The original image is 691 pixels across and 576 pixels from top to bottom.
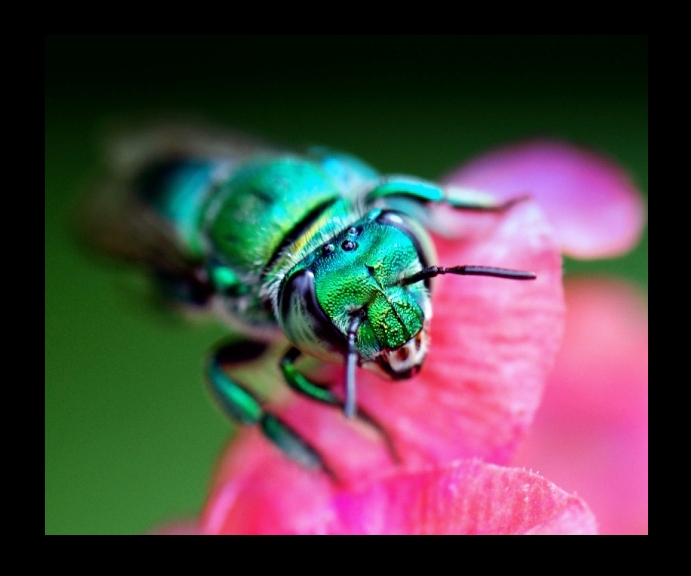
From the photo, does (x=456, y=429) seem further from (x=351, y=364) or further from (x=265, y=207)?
(x=265, y=207)

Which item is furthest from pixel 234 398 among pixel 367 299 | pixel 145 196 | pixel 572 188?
pixel 572 188

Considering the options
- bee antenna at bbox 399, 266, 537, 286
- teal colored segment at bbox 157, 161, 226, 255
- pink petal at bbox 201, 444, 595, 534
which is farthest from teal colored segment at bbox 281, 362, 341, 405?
teal colored segment at bbox 157, 161, 226, 255

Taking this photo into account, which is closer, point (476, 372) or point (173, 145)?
point (476, 372)

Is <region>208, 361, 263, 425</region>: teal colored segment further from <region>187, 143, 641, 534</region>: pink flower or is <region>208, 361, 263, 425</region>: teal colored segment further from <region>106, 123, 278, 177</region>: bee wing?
<region>106, 123, 278, 177</region>: bee wing

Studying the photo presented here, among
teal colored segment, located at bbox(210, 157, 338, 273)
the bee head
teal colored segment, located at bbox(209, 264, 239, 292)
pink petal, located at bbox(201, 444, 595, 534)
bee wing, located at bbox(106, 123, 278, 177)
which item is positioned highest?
bee wing, located at bbox(106, 123, 278, 177)

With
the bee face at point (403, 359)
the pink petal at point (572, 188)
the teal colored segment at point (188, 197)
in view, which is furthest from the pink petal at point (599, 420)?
the teal colored segment at point (188, 197)

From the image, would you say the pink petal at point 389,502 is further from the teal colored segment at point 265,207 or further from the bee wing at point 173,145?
the bee wing at point 173,145

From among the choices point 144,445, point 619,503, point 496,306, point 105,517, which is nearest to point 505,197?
point 496,306

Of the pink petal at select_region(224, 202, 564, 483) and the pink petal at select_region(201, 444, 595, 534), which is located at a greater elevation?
the pink petal at select_region(224, 202, 564, 483)
